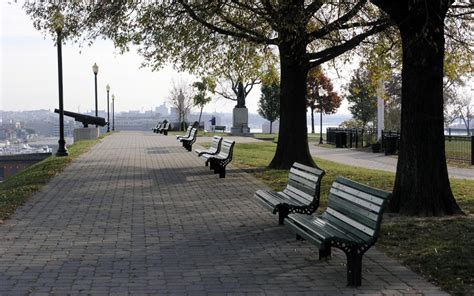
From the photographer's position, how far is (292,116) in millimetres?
16031

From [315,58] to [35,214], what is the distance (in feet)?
28.0

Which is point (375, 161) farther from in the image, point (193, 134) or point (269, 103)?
point (269, 103)

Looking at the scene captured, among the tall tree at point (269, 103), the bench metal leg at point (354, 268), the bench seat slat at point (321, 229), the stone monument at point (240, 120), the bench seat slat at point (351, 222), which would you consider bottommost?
the bench metal leg at point (354, 268)

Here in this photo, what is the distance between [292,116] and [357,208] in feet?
33.2

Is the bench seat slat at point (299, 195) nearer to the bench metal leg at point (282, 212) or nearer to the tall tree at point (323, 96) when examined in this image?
the bench metal leg at point (282, 212)

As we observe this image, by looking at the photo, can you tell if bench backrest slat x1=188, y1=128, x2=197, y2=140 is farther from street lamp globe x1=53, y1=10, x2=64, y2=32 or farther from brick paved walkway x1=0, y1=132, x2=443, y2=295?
brick paved walkway x1=0, y1=132, x2=443, y2=295

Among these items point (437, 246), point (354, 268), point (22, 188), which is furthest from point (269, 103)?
point (354, 268)

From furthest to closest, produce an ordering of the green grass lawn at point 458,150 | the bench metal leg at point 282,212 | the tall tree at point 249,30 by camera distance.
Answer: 1. the green grass lawn at point 458,150
2. the tall tree at point 249,30
3. the bench metal leg at point 282,212

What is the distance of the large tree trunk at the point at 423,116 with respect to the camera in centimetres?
902

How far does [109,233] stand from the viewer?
7977mm

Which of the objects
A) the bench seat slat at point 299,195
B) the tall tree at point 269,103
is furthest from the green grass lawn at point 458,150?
the tall tree at point 269,103

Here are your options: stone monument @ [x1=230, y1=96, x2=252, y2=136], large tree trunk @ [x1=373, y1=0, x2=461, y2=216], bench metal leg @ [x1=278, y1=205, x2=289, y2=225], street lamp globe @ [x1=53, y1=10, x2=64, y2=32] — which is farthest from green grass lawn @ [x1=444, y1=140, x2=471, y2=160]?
stone monument @ [x1=230, y1=96, x2=252, y2=136]

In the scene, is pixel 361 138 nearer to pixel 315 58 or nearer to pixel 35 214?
pixel 315 58

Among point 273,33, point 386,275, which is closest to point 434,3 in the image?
point 386,275
